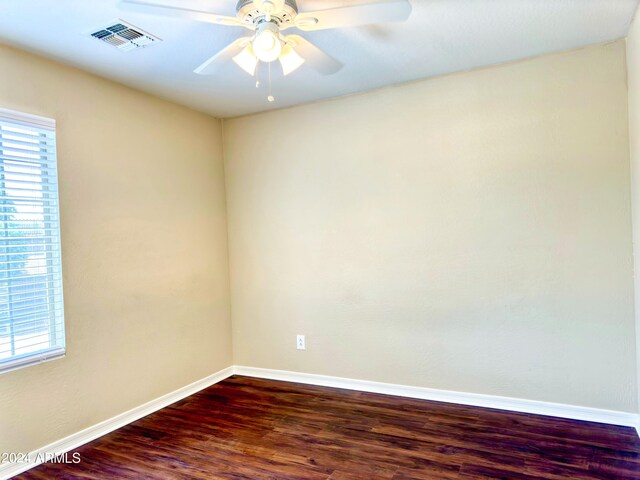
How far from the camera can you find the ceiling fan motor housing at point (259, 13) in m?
1.68

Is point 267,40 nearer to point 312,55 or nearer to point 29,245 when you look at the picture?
point 312,55

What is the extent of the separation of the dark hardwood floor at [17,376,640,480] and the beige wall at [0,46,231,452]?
12.4 inches

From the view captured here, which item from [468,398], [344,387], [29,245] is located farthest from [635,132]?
[29,245]

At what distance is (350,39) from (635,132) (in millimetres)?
1661

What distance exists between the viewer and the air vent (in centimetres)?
211

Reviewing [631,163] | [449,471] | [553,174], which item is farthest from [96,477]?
[631,163]

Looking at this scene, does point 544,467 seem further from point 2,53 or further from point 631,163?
point 2,53

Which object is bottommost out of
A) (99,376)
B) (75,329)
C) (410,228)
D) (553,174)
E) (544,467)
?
(544,467)

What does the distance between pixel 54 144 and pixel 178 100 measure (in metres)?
1.04

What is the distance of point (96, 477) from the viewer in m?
2.16

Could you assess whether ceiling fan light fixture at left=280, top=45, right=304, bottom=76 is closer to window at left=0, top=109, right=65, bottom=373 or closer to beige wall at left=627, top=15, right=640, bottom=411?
window at left=0, top=109, right=65, bottom=373

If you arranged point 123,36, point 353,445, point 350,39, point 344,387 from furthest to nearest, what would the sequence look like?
point 344,387
point 353,445
point 350,39
point 123,36

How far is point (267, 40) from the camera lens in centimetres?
172

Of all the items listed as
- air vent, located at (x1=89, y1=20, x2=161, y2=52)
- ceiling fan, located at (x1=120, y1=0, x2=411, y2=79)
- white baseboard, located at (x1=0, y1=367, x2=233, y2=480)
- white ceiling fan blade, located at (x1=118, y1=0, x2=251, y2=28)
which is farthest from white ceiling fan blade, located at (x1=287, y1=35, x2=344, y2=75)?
white baseboard, located at (x1=0, y1=367, x2=233, y2=480)
